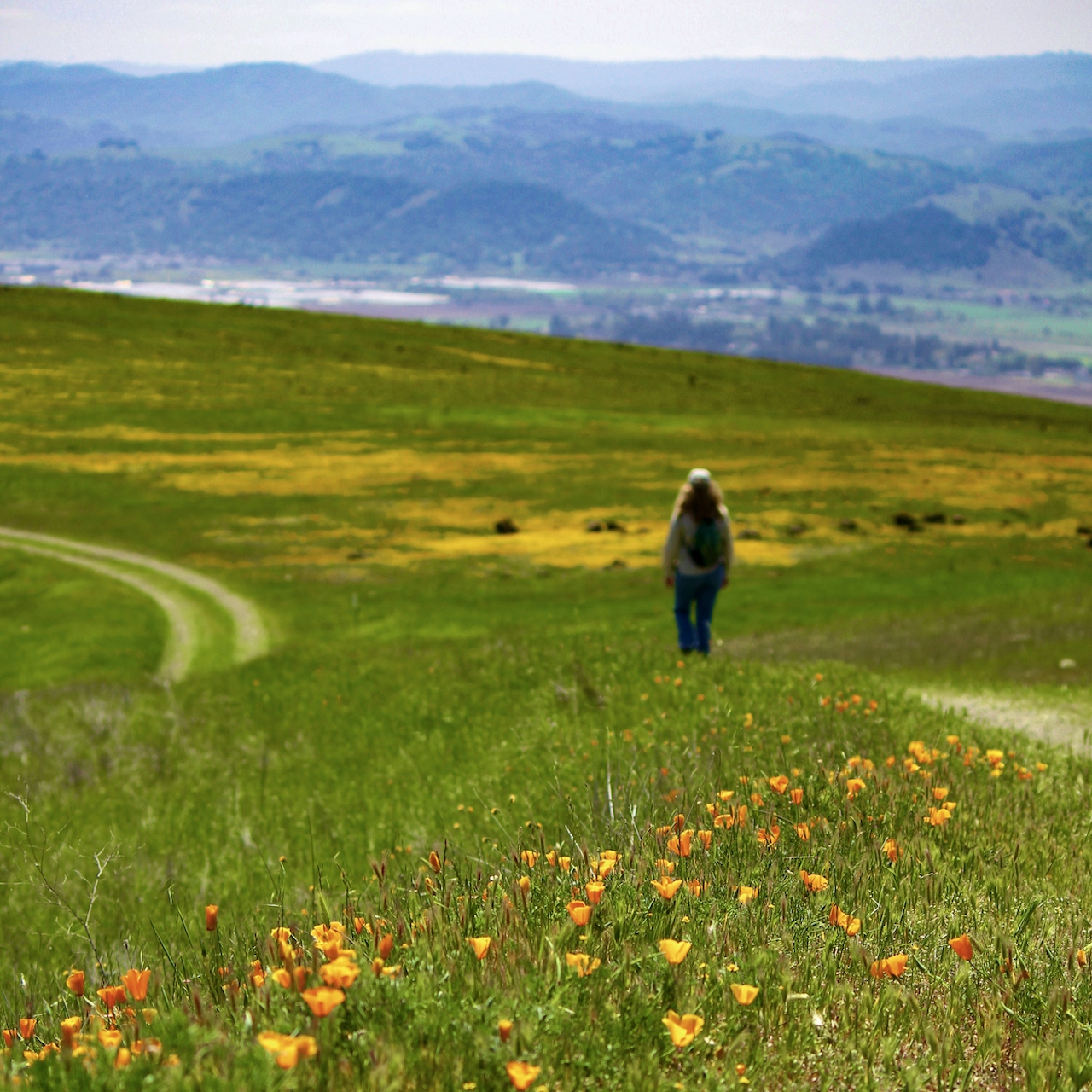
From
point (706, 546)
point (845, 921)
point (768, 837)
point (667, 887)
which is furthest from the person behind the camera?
point (706, 546)

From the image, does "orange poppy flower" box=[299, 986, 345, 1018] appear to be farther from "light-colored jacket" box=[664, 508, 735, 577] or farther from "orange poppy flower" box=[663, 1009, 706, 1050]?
"light-colored jacket" box=[664, 508, 735, 577]

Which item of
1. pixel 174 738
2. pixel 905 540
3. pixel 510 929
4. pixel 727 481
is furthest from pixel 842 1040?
pixel 727 481

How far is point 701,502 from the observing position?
53.0 feet

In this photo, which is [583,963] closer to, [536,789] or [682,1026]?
[682,1026]

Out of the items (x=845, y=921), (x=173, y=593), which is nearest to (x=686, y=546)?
(x=845, y=921)

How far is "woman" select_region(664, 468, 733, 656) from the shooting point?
53.0ft

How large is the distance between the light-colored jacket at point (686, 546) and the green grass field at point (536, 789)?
6.37 feet

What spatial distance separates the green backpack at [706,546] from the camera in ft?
53.5

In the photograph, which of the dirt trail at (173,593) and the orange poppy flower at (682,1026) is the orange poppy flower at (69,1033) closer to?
the orange poppy flower at (682,1026)

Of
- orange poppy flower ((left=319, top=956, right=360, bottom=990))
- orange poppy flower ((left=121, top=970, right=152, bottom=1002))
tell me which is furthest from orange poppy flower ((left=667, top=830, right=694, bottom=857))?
orange poppy flower ((left=121, top=970, right=152, bottom=1002))

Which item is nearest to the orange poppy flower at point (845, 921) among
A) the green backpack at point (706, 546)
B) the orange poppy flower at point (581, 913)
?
the orange poppy flower at point (581, 913)

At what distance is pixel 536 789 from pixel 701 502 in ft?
24.5

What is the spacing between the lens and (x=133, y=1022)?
128 inches

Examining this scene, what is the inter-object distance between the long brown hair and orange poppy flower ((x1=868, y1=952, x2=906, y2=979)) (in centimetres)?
1244
